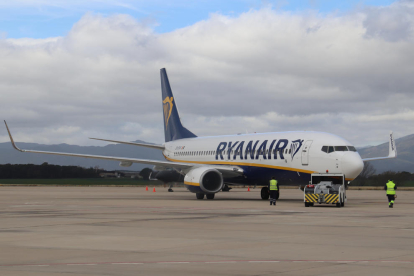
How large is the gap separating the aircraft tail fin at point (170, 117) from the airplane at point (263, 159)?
2.15 metres

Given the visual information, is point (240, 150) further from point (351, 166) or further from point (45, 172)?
point (45, 172)

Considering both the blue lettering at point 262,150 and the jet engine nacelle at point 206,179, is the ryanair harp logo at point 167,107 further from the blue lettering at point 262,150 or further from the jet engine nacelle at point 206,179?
the blue lettering at point 262,150

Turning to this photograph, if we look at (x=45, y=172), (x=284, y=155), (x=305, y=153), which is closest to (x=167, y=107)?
(x=284, y=155)

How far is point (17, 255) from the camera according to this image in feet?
37.5

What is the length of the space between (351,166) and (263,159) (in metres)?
6.17

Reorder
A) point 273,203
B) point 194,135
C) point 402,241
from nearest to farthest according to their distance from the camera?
point 402,241, point 273,203, point 194,135

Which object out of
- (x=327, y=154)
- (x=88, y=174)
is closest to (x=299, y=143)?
(x=327, y=154)

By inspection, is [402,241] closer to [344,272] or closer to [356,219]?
[344,272]

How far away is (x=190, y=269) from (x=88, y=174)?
332ft

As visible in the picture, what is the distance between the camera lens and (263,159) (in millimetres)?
35219

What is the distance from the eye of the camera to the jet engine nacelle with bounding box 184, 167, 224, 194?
35.4m

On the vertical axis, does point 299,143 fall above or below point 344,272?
above

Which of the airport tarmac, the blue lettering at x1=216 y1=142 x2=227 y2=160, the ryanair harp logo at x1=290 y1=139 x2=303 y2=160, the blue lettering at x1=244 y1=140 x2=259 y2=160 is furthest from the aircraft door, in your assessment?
the airport tarmac

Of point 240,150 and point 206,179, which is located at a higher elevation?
point 240,150
